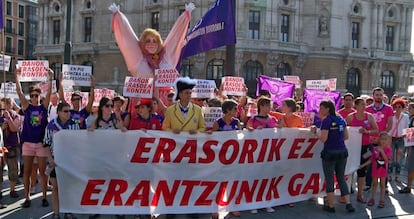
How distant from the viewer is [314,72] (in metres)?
39.2

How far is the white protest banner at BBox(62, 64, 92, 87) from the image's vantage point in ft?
26.8

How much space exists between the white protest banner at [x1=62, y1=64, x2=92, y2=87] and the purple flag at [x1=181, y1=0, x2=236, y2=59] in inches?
76.2

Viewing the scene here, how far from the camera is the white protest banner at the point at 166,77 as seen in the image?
284 inches

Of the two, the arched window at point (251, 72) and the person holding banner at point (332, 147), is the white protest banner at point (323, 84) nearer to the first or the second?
the person holding banner at point (332, 147)

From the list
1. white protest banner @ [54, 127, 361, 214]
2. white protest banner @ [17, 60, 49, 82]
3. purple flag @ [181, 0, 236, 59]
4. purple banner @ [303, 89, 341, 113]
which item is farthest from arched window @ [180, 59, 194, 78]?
white protest banner @ [54, 127, 361, 214]

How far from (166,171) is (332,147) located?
7.90 ft

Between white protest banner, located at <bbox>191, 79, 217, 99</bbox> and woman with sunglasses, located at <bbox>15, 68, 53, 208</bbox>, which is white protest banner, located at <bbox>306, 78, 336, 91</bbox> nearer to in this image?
→ white protest banner, located at <bbox>191, 79, 217, 99</bbox>

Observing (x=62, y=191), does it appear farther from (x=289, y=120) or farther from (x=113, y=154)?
(x=289, y=120)

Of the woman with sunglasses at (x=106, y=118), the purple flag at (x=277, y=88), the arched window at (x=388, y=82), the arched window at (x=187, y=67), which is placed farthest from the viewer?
the arched window at (x=388, y=82)

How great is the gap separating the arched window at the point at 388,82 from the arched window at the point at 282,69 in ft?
33.7

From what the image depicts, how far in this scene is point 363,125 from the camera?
7652 millimetres

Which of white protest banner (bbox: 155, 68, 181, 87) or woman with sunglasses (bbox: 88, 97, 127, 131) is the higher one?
white protest banner (bbox: 155, 68, 181, 87)

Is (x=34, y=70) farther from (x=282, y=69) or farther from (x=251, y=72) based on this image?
(x=282, y=69)

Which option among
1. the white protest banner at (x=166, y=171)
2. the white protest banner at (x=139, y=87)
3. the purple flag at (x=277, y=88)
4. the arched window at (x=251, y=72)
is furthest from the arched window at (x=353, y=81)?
the white protest banner at (x=139, y=87)
